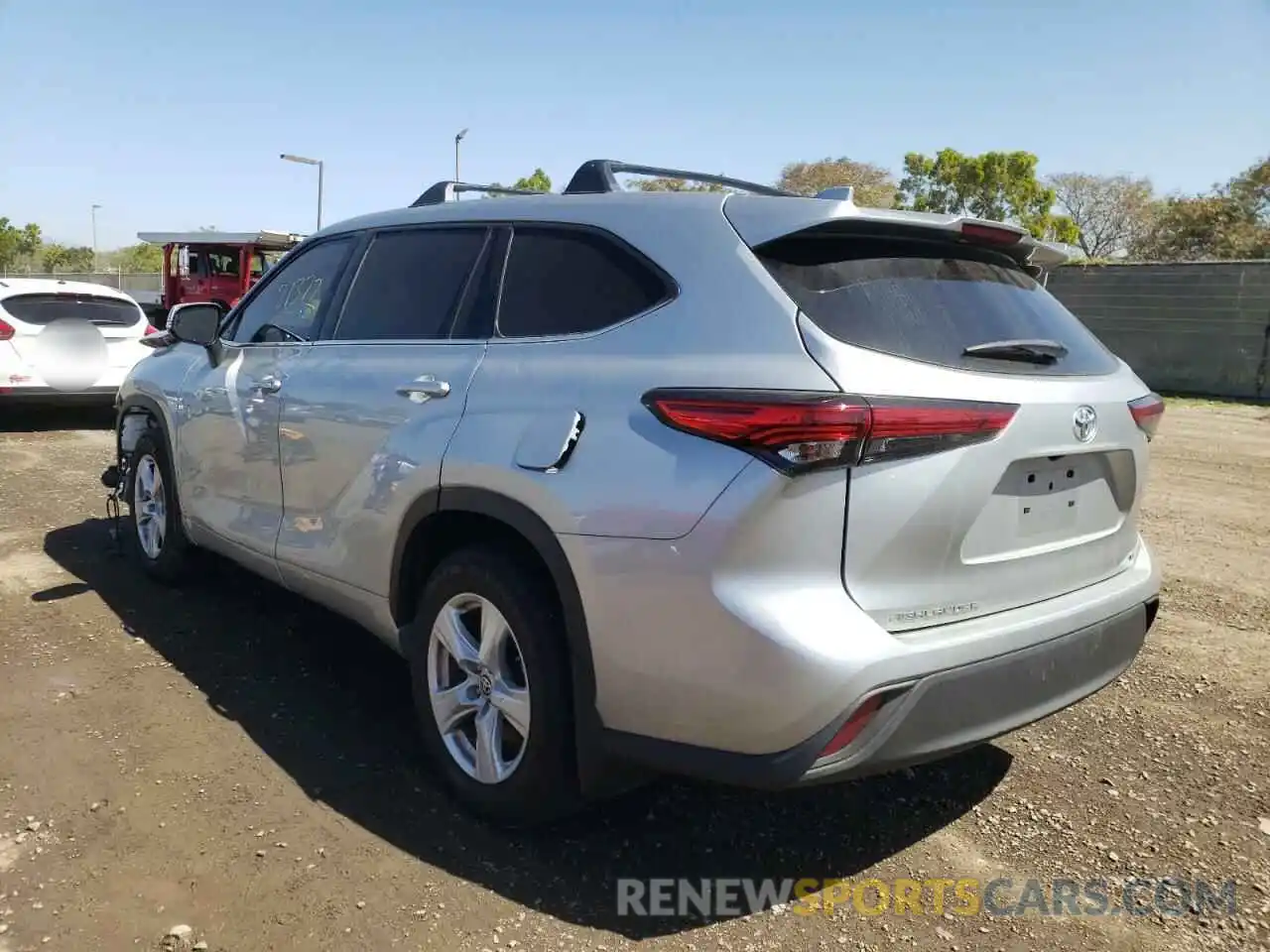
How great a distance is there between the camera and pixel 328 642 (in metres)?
4.43

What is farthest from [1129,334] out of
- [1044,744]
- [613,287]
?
[613,287]

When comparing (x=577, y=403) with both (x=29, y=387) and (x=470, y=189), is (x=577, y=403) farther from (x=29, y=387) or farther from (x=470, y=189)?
(x=29, y=387)

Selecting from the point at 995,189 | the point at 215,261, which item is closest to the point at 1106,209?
the point at 995,189

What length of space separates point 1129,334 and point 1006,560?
1789 cm

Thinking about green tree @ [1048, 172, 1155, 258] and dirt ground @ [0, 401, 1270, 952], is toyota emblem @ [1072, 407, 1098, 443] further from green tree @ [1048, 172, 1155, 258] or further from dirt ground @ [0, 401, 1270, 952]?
green tree @ [1048, 172, 1155, 258]

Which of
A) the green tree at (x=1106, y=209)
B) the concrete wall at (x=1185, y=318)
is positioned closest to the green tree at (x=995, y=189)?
the green tree at (x=1106, y=209)

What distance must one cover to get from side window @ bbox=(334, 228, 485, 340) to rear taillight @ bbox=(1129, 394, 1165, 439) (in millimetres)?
2060

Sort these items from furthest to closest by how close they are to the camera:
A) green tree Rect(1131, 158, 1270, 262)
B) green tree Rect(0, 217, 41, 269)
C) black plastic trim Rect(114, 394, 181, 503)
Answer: green tree Rect(0, 217, 41, 269) → green tree Rect(1131, 158, 1270, 262) → black plastic trim Rect(114, 394, 181, 503)

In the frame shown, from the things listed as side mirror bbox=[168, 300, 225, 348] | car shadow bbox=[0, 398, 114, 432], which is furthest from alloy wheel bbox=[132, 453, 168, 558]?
car shadow bbox=[0, 398, 114, 432]

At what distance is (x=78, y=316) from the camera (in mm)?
9812

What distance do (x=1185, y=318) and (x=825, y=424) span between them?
1783 cm

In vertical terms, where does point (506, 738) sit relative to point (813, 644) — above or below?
below

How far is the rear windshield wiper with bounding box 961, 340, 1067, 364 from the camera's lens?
2.51 metres

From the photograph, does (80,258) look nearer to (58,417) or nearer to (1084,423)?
(58,417)
